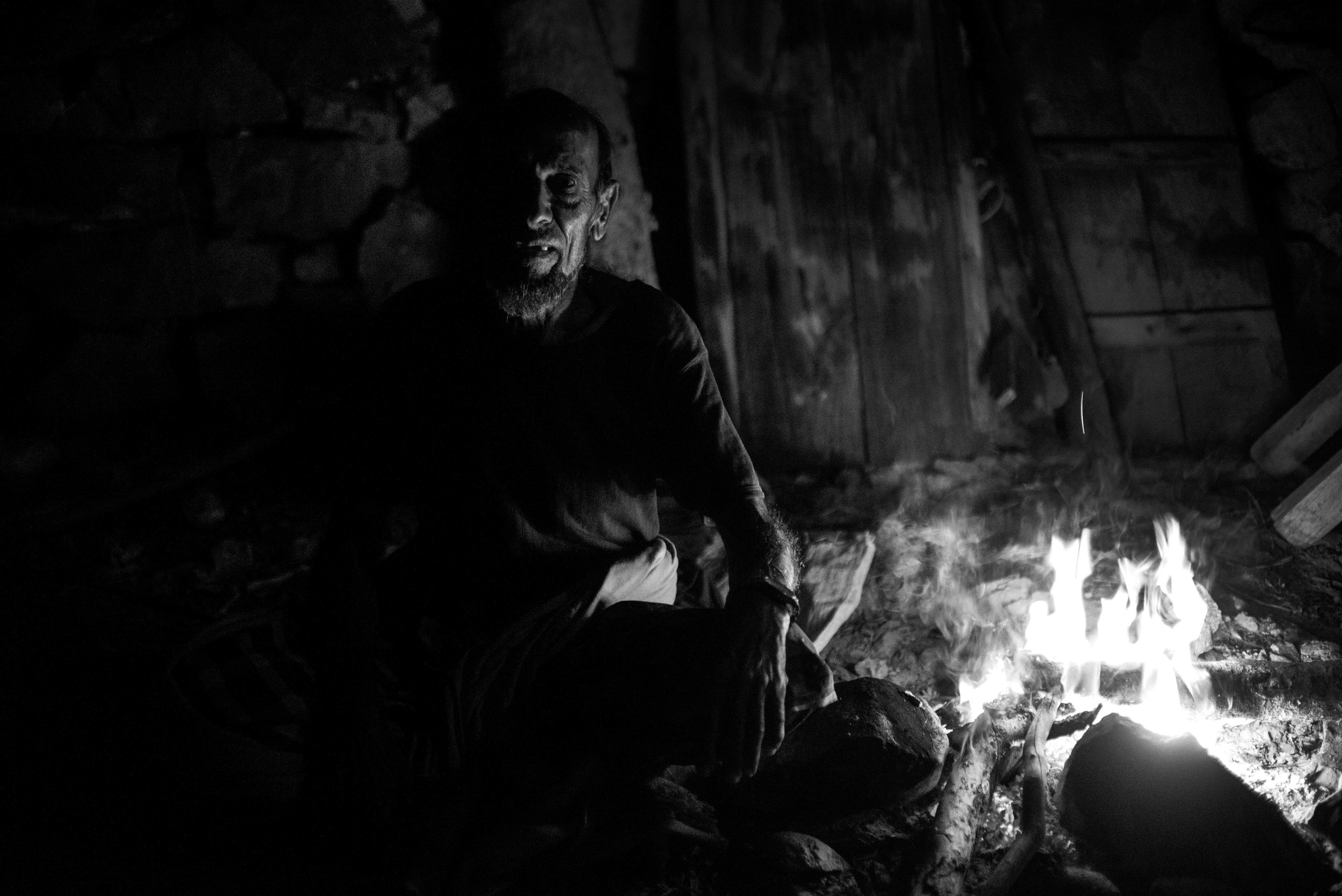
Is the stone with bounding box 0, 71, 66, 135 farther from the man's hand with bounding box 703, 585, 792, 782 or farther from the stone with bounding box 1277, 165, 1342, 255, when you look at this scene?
the stone with bounding box 1277, 165, 1342, 255

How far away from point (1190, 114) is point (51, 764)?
512 cm

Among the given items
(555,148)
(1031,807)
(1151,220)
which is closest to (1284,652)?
(1031,807)

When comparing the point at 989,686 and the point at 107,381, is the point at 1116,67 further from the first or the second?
the point at 107,381

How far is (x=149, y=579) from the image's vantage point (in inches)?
116

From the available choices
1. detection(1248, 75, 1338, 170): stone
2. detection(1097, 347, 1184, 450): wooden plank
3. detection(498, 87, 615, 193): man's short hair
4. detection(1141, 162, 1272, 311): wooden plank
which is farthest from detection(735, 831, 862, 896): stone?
detection(1248, 75, 1338, 170): stone

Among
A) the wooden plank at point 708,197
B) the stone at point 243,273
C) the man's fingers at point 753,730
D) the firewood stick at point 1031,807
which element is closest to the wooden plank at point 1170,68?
the wooden plank at point 708,197

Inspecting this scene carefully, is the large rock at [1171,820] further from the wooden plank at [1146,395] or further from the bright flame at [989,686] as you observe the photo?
the wooden plank at [1146,395]

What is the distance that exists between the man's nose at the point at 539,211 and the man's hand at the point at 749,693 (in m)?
1.08

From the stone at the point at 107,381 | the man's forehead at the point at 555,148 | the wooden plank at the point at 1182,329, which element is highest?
the man's forehead at the point at 555,148

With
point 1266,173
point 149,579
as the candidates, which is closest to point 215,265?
point 149,579

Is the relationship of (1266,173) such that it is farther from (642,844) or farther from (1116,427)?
(642,844)

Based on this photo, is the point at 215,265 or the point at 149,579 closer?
the point at 149,579

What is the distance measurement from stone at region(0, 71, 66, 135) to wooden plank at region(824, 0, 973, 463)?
301cm

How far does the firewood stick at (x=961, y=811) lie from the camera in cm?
206
